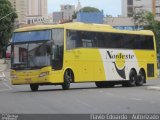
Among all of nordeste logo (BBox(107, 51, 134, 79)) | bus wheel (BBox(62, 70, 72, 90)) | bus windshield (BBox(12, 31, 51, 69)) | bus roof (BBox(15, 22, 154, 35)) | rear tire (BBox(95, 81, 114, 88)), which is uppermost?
bus roof (BBox(15, 22, 154, 35))

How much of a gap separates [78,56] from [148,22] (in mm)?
63368

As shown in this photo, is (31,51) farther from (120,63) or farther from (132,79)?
(132,79)

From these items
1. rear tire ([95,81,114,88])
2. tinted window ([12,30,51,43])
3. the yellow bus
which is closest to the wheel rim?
the yellow bus

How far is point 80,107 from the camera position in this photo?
64.4 feet

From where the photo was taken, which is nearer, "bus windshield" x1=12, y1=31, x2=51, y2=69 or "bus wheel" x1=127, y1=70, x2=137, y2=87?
"bus windshield" x1=12, y1=31, x2=51, y2=69

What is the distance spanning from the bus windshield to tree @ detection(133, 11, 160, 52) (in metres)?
62.5

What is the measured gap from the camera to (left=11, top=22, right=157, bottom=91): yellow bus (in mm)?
30875

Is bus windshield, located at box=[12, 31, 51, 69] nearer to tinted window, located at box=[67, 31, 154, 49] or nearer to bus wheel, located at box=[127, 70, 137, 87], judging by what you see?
tinted window, located at box=[67, 31, 154, 49]

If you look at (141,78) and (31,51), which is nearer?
(31,51)

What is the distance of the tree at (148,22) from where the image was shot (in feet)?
307

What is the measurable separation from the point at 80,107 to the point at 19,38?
12.9 m

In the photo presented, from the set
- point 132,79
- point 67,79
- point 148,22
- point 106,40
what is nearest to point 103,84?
point 132,79

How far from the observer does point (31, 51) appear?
31109mm

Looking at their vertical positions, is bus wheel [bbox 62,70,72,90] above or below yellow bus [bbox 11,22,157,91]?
below
